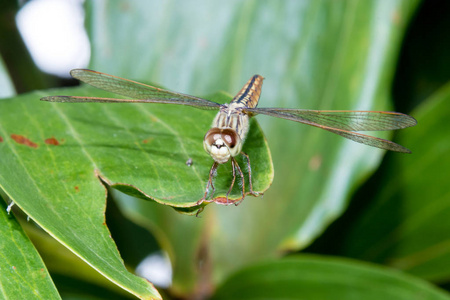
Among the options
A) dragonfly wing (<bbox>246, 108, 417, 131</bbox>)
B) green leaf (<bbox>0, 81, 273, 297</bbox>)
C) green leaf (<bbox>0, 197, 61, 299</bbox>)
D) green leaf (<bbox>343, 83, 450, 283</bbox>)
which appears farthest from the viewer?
green leaf (<bbox>343, 83, 450, 283</bbox>)

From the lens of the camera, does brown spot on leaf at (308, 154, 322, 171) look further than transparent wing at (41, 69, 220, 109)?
Yes

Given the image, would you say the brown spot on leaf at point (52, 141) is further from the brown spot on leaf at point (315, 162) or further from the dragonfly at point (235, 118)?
the brown spot on leaf at point (315, 162)

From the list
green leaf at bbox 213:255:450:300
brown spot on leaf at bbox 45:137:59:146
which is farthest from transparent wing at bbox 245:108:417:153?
brown spot on leaf at bbox 45:137:59:146

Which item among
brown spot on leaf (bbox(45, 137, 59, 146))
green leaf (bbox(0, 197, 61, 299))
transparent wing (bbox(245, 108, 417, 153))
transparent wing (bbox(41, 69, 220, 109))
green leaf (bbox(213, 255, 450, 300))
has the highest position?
transparent wing (bbox(245, 108, 417, 153))

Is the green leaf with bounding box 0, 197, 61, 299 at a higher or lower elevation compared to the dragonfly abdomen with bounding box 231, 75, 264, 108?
lower

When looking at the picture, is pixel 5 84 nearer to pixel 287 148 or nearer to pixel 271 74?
pixel 271 74

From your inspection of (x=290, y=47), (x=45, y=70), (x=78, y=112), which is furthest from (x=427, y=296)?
(x=45, y=70)

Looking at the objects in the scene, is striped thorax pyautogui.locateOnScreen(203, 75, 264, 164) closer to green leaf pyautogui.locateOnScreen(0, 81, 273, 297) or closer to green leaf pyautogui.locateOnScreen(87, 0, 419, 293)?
green leaf pyautogui.locateOnScreen(0, 81, 273, 297)
